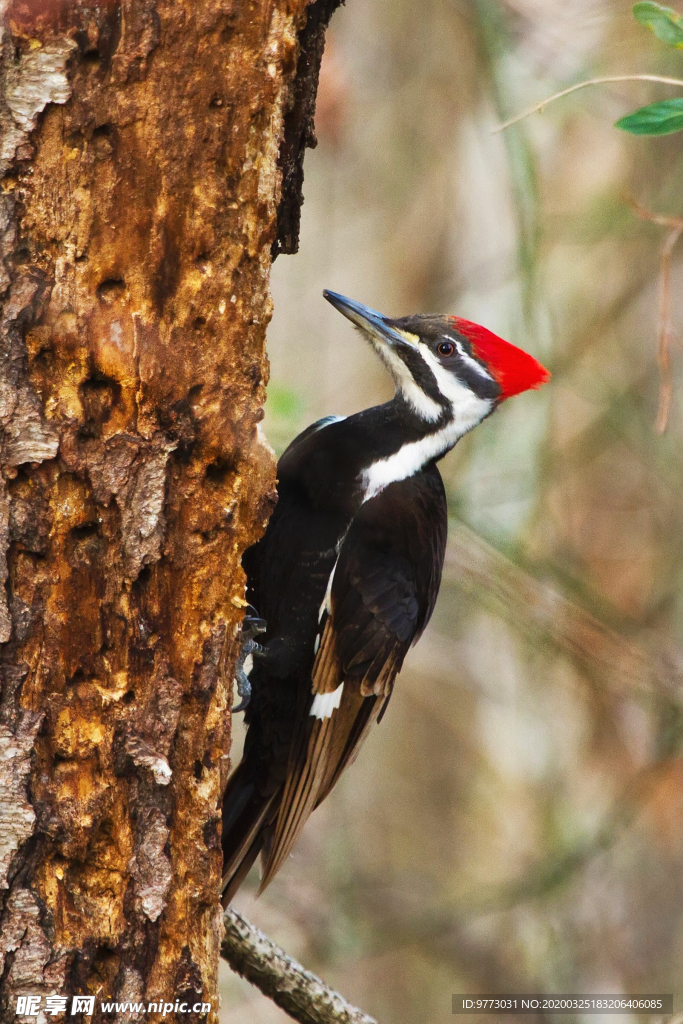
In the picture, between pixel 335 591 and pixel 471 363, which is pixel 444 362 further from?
pixel 335 591

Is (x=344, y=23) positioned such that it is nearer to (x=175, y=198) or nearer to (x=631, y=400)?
(x=631, y=400)

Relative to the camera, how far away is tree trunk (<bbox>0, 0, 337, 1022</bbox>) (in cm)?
155

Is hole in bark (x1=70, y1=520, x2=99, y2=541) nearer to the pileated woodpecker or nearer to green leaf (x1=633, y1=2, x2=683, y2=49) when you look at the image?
the pileated woodpecker

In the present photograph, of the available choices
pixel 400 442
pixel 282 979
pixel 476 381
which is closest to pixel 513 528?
pixel 476 381

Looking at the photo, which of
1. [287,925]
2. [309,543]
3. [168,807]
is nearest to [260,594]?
[309,543]

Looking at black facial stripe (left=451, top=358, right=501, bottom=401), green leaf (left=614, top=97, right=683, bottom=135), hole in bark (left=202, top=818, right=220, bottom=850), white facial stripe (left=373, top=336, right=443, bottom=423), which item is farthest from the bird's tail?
green leaf (left=614, top=97, right=683, bottom=135)

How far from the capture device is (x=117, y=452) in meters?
1.61

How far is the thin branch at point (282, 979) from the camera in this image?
1.95 m

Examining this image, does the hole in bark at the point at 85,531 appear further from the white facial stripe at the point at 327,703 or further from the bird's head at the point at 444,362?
the bird's head at the point at 444,362

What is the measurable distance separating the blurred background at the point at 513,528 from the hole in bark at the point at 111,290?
245 centimetres

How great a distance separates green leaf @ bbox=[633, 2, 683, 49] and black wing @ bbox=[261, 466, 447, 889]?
1.17 m

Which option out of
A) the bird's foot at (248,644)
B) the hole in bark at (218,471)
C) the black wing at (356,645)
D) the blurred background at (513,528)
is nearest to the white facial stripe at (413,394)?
the black wing at (356,645)

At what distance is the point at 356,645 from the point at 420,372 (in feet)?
2.37

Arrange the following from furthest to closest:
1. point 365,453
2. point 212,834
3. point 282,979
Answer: point 365,453
point 282,979
point 212,834
